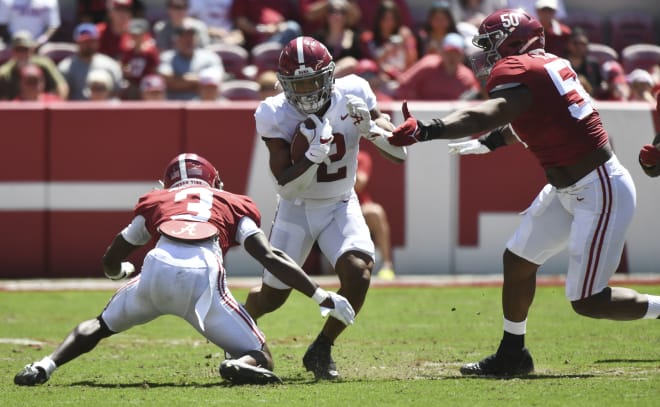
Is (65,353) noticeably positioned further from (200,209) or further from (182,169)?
(182,169)

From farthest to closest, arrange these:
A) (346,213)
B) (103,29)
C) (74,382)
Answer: (103,29) < (346,213) < (74,382)

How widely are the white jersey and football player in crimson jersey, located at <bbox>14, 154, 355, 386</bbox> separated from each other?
65 cm

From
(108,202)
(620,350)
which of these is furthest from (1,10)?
(620,350)

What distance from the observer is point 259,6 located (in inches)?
567

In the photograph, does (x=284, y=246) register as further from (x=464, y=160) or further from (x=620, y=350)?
(x=464, y=160)

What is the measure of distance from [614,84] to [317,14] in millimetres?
3518

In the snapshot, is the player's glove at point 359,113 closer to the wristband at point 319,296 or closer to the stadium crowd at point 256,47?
the wristband at point 319,296

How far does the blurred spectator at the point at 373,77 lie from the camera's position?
41.2 feet

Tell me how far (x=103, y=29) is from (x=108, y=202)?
3.10 metres

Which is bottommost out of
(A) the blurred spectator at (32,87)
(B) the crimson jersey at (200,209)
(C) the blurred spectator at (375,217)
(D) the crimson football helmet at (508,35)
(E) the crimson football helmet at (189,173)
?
(C) the blurred spectator at (375,217)

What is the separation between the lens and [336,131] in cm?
701

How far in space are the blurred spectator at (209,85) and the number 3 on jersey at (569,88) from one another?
6368 mm

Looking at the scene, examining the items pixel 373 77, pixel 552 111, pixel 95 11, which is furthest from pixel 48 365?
pixel 95 11

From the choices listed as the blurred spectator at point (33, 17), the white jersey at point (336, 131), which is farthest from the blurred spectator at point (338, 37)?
the white jersey at point (336, 131)
